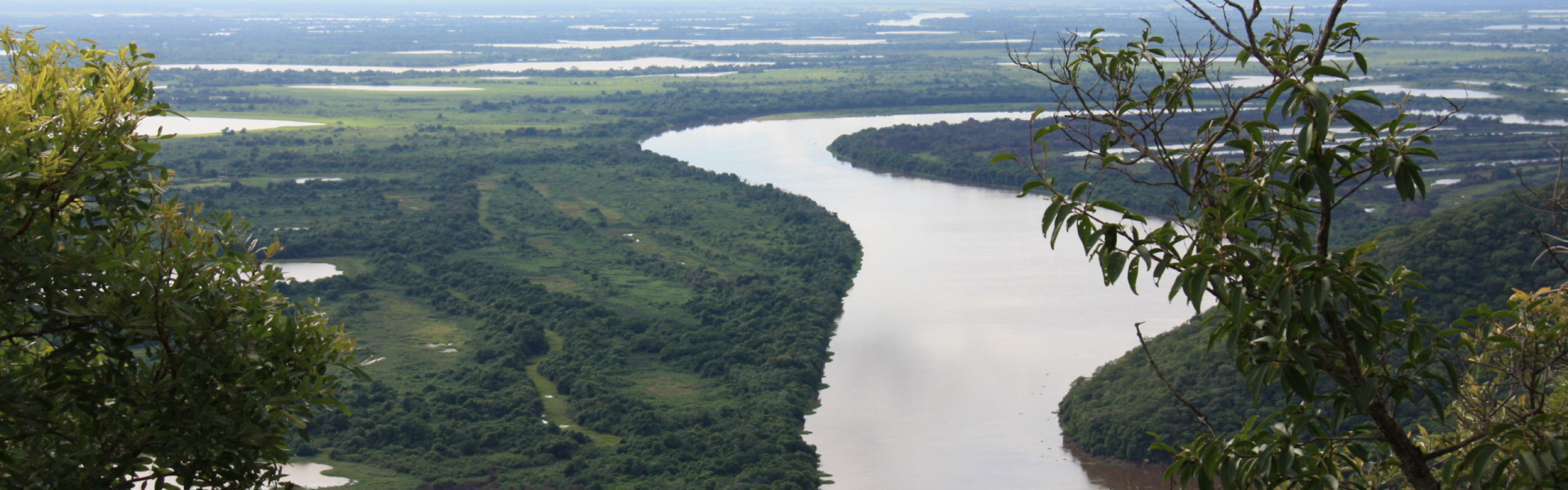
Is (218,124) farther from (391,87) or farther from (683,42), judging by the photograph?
(683,42)

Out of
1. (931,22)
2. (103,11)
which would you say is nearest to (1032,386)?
(931,22)

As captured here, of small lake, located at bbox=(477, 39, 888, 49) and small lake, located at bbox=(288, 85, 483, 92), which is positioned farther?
small lake, located at bbox=(477, 39, 888, 49)

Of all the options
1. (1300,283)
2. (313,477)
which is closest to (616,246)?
(313,477)

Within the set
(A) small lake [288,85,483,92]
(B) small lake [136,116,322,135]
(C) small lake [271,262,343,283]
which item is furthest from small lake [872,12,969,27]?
(C) small lake [271,262,343,283]

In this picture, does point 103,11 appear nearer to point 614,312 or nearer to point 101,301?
point 614,312

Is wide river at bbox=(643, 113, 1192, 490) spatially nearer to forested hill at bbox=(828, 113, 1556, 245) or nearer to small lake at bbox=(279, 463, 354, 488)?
forested hill at bbox=(828, 113, 1556, 245)

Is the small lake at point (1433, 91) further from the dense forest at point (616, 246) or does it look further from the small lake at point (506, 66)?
the small lake at point (506, 66)
